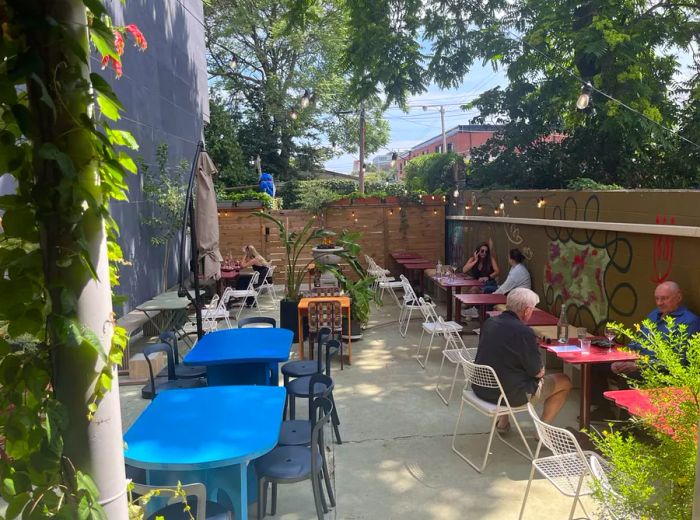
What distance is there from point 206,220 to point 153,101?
5827mm

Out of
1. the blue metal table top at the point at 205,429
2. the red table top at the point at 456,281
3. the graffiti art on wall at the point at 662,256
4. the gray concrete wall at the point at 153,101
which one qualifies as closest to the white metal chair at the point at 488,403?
the blue metal table top at the point at 205,429

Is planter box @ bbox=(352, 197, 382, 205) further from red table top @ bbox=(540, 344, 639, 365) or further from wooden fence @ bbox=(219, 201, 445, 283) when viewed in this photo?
red table top @ bbox=(540, 344, 639, 365)

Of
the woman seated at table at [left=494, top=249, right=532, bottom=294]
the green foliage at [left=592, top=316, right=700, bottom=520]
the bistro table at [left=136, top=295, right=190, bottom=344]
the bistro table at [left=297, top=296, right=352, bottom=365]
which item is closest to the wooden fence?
the bistro table at [left=136, top=295, right=190, bottom=344]

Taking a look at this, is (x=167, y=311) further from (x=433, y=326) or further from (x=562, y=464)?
(x=562, y=464)

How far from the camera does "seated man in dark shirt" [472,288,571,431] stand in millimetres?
4316

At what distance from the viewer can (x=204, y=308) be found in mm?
8625

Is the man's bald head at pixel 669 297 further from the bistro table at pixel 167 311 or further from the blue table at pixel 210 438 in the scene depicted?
the bistro table at pixel 167 311

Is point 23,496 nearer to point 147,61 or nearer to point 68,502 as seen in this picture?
point 68,502

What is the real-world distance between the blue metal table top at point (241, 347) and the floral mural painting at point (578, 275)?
3.76m

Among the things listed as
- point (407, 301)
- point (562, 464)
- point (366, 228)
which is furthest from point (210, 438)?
point (366, 228)

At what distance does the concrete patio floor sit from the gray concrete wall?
363 centimetres

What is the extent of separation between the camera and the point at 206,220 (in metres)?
6.06

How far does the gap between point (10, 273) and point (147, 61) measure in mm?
10344

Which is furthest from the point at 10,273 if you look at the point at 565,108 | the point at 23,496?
the point at 565,108
